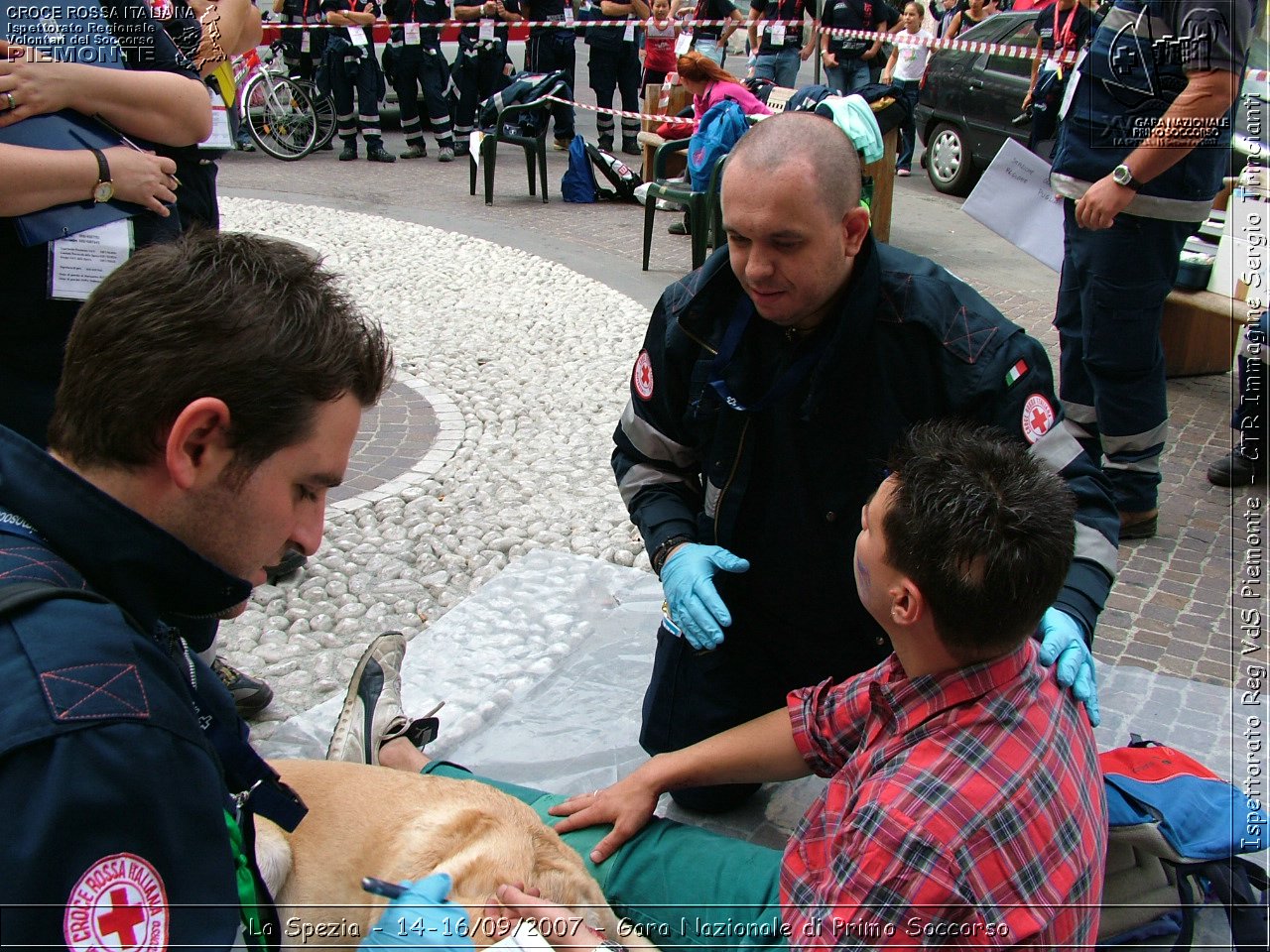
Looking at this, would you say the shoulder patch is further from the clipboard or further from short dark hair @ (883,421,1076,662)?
the clipboard

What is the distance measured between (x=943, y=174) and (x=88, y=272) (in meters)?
9.60

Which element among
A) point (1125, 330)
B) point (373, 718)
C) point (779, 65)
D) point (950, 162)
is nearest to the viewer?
point (373, 718)

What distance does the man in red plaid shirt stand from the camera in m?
1.53

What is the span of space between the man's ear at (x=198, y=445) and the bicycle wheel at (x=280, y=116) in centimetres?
1167

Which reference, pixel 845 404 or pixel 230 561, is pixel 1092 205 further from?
pixel 230 561

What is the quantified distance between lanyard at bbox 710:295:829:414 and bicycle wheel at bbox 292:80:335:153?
11.2 m

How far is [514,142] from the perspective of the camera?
1003cm

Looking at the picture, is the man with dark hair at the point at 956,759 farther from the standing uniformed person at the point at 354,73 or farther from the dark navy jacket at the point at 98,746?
the standing uniformed person at the point at 354,73

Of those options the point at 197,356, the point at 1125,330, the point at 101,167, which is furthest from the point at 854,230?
the point at 1125,330

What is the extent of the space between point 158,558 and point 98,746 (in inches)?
9.8

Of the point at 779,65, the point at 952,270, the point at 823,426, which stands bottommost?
the point at 952,270

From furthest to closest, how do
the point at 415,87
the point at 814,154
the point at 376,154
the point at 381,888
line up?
the point at 415,87 < the point at 376,154 < the point at 814,154 < the point at 381,888

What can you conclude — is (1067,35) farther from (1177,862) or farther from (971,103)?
(1177,862)

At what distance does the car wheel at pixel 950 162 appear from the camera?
33.8 feet
